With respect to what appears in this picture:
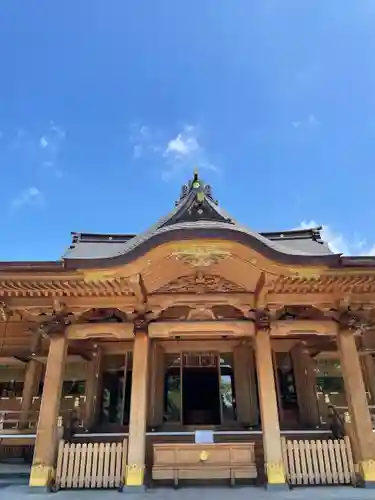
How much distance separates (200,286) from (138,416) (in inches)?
99.0

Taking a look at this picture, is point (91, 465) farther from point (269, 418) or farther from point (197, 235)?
point (197, 235)

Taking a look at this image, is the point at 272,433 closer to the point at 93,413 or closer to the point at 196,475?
the point at 196,475

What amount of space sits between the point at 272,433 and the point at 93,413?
451 cm

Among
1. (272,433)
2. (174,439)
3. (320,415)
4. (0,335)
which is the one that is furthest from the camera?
(0,335)

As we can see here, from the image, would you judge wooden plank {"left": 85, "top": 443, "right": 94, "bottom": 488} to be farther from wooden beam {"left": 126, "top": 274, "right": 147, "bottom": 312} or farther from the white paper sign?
wooden beam {"left": 126, "top": 274, "right": 147, "bottom": 312}

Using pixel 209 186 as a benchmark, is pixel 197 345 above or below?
below

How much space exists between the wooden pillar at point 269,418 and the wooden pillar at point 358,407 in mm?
1294

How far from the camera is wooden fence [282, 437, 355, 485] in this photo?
597 centimetres

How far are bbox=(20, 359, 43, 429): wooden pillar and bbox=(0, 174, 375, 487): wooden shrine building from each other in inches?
2.0

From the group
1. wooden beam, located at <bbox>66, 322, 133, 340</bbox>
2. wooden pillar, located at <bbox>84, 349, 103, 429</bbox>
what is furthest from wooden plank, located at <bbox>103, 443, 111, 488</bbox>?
wooden pillar, located at <bbox>84, 349, 103, 429</bbox>

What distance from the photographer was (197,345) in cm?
895

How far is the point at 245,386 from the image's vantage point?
28.4ft

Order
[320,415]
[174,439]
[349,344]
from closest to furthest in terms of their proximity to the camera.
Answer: [349,344]
[174,439]
[320,415]

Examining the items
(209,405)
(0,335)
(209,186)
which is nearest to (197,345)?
(209,405)
